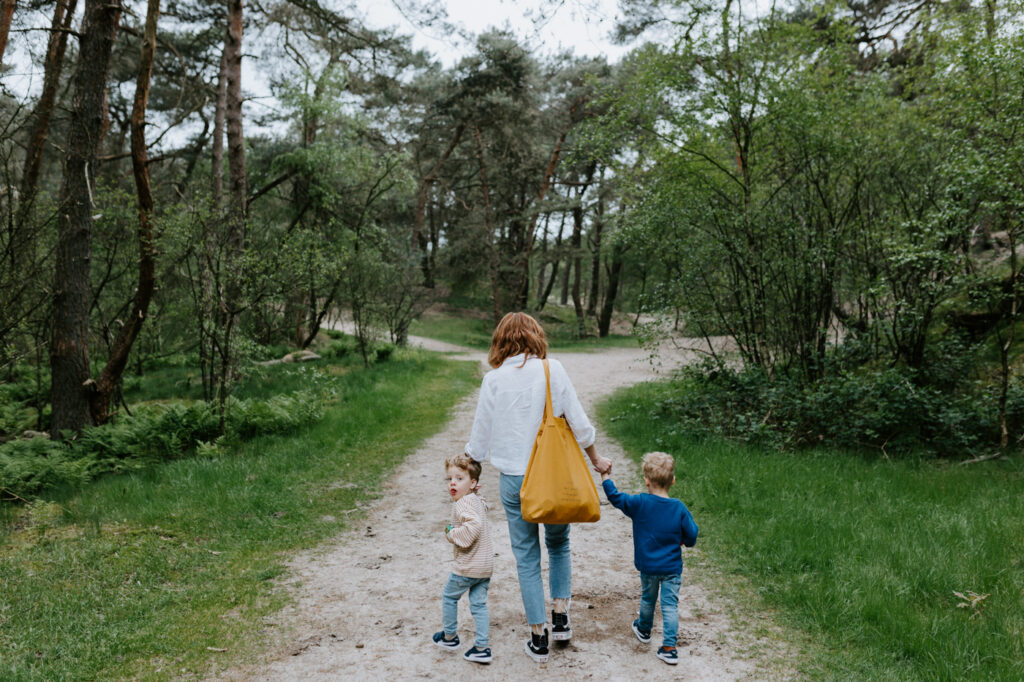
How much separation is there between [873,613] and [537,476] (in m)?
2.31

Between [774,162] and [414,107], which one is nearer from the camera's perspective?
[774,162]

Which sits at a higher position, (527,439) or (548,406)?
(548,406)

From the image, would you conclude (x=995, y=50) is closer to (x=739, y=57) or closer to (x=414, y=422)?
(x=739, y=57)

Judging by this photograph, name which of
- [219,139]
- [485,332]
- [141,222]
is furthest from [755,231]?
[485,332]

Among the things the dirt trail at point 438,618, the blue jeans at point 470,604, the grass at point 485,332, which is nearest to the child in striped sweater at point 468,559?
the blue jeans at point 470,604

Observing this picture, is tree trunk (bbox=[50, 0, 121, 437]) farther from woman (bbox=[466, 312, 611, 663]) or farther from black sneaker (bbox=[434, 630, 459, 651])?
black sneaker (bbox=[434, 630, 459, 651])

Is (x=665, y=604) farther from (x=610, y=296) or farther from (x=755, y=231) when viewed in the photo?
(x=610, y=296)

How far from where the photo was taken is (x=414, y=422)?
9.95 meters

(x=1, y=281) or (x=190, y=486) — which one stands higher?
(x=1, y=281)

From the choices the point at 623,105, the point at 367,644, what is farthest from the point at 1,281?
the point at 623,105

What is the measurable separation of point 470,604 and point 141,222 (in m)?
7.42

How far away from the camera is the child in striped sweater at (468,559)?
3283 mm

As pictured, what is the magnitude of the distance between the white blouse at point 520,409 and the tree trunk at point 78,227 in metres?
7.07

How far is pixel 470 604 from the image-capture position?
131 inches
